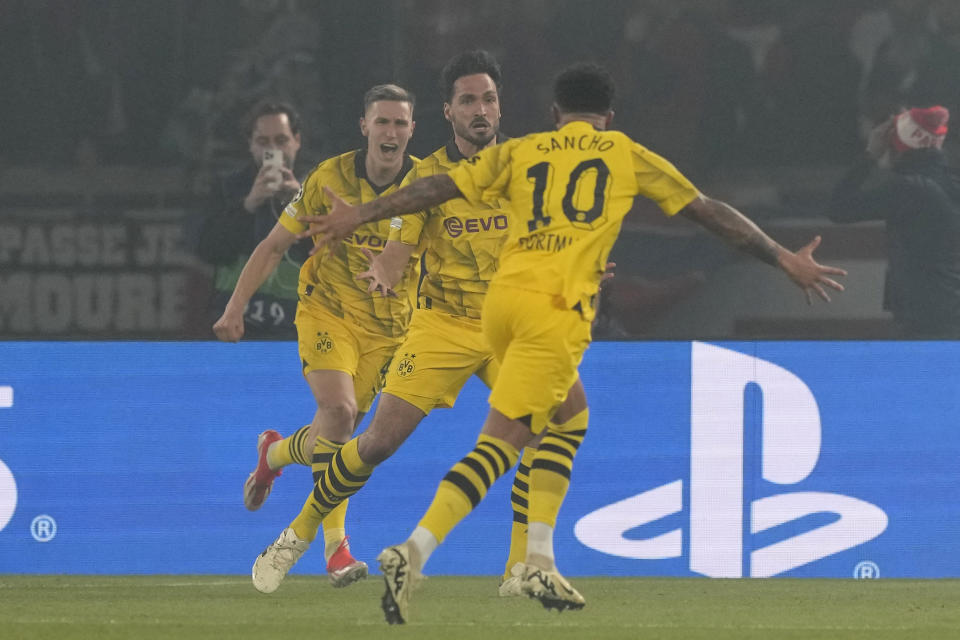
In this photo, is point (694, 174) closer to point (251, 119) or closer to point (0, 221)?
point (251, 119)

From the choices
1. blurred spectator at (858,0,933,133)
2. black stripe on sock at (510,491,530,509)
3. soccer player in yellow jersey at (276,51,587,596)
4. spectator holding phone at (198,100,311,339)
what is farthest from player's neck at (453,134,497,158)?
blurred spectator at (858,0,933,133)

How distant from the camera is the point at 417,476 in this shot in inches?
362

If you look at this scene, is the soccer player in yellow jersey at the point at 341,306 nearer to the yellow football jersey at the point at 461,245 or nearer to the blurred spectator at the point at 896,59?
the yellow football jersey at the point at 461,245

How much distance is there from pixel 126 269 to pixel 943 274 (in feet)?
13.5

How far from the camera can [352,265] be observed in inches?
330

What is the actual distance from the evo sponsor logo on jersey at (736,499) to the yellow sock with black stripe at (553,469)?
9.30 feet

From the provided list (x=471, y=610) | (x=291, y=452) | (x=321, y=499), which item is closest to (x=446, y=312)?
(x=321, y=499)

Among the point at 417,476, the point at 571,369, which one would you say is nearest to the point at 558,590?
the point at 571,369

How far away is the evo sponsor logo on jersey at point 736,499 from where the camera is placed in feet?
29.8

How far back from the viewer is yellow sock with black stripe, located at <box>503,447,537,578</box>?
764cm

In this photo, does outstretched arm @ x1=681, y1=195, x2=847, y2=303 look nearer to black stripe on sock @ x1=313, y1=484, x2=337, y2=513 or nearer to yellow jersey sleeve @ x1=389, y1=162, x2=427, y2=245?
yellow jersey sleeve @ x1=389, y1=162, x2=427, y2=245

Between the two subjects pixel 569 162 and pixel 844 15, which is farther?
pixel 844 15

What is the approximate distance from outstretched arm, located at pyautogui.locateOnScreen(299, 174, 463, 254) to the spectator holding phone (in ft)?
10.6

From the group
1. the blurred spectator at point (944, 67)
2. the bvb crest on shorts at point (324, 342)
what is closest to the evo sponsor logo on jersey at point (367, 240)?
the bvb crest on shorts at point (324, 342)
